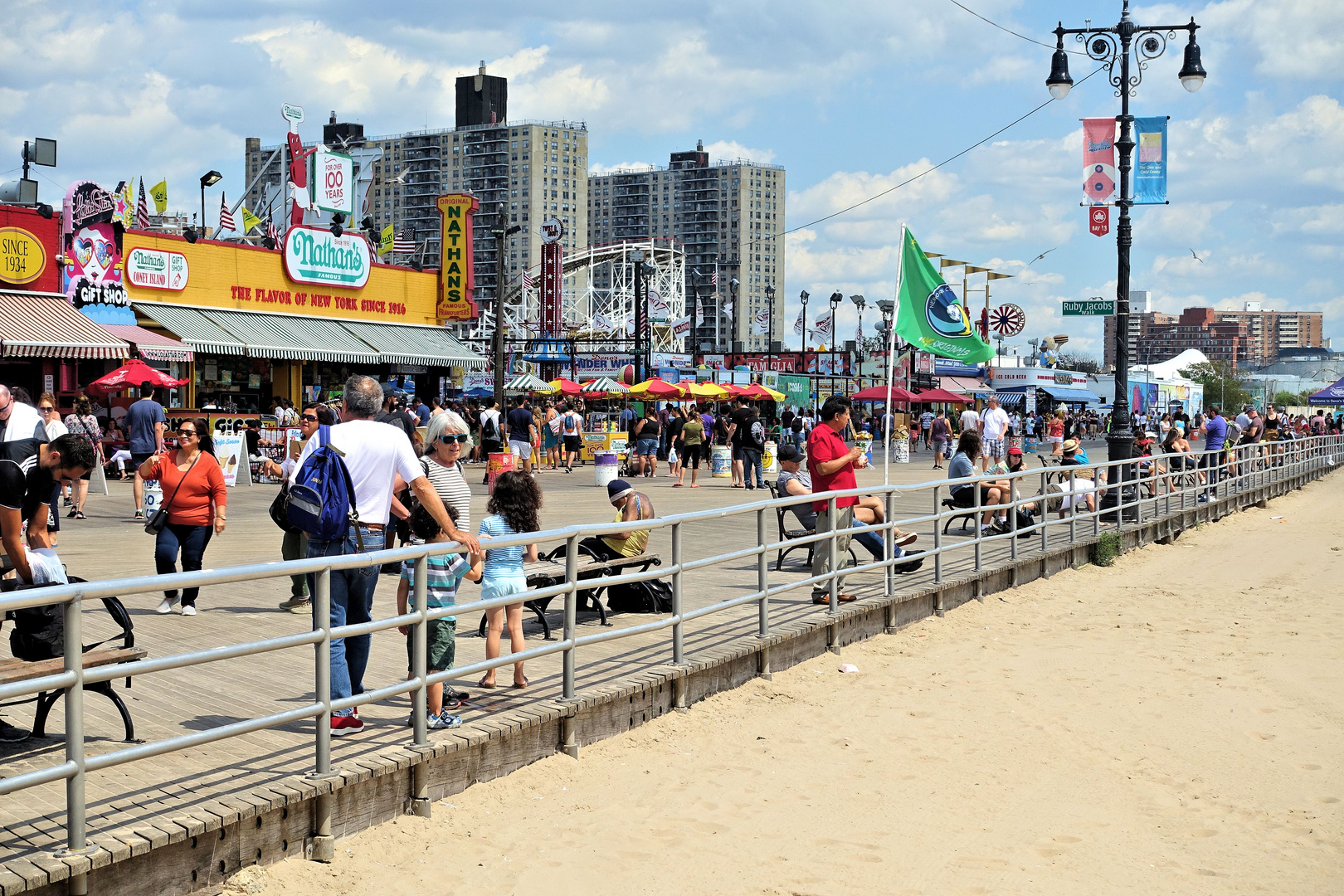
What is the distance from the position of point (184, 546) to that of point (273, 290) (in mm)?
23809

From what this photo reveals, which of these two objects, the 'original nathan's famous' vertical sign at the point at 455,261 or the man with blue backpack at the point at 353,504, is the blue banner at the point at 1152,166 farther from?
the 'original nathan's famous' vertical sign at the point at 455,261

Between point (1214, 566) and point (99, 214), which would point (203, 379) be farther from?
point (1214, 566)

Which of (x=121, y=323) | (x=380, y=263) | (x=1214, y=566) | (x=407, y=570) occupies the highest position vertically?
(x=380, y=263)

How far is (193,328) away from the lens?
27844 mm

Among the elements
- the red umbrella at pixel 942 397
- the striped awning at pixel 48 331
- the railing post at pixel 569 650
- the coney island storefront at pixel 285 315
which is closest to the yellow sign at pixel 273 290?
the coney island storefront at pixel 285 315

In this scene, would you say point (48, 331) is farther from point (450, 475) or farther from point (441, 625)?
point (441, 625)

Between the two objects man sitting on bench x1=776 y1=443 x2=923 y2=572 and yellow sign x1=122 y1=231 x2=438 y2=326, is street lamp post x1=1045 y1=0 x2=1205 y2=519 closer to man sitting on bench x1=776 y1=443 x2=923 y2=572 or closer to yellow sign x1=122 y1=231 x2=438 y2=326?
man sitting on bench x1=776 y1=443 x2=923 y2=572

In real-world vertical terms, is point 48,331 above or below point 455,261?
below

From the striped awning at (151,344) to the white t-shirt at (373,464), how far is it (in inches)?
858

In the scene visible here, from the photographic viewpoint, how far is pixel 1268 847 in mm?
5488

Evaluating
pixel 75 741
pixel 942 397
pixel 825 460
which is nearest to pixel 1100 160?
pixel 825 460

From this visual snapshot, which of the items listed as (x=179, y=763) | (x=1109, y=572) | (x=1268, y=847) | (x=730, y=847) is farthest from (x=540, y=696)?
(x=1109, y=572)

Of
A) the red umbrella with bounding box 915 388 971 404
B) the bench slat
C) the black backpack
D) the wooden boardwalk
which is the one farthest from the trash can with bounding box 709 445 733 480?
the bench slat

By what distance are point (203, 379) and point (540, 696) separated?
2531 cm
